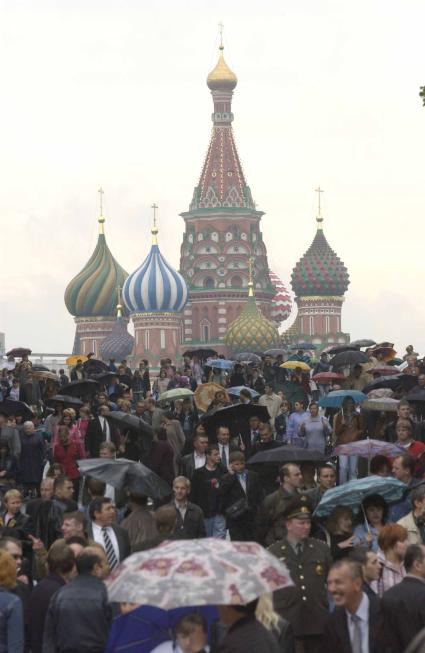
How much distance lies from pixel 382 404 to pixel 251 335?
73.9 m

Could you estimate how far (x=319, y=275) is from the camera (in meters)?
108

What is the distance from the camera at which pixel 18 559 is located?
1054cm

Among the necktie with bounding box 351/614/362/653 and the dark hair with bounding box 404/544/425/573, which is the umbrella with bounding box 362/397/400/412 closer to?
the dark hair with bounding box 404/544/425/573

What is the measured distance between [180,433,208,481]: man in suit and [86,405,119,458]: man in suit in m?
2.63

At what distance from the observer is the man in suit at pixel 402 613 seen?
9.31m

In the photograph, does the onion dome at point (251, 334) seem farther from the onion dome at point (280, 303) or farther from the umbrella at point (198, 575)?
the umbrella at point (198, 575)

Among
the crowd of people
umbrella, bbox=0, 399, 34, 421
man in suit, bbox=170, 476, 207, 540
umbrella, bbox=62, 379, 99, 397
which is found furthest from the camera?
umbrella, bbox=62, 379, 99, 397

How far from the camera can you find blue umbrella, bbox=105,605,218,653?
27.9 feet

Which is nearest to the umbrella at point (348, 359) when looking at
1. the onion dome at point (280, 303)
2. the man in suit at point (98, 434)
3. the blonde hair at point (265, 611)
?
the man in suit at point (98, 434)

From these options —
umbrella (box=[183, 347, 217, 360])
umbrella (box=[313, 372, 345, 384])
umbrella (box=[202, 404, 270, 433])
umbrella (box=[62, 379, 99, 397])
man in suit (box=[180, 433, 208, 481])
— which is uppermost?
umbrella (box=[183, 347, 217, 360])

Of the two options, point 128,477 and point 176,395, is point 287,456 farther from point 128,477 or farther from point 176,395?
point 176,395

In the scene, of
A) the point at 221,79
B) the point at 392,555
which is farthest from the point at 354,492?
the point at 221,79

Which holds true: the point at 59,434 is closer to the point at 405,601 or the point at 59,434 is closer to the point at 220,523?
the point at 220,523

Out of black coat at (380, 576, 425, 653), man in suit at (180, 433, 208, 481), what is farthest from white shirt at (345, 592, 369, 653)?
man in suit at (180, 433, 208, 481)
